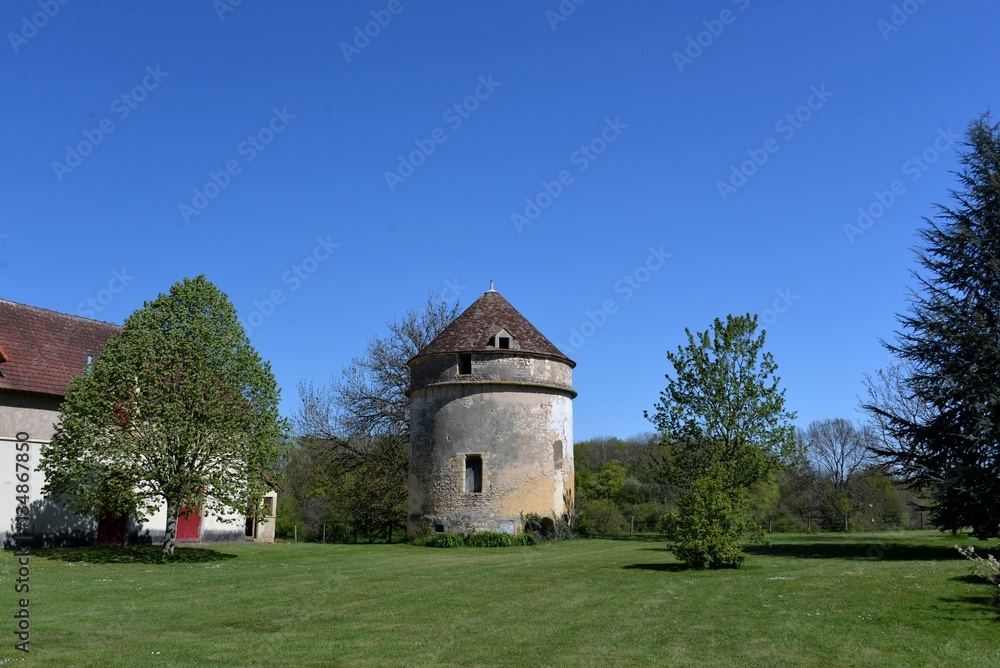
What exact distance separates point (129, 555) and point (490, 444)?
1238 centimetres

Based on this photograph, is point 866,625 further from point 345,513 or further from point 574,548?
point 345,513

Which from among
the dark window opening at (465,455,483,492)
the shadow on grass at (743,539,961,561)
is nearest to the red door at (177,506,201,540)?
the dark window opening at (465,455,483,492)

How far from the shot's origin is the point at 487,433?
29531 millimetres

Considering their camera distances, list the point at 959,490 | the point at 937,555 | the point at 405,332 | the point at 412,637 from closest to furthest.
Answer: the point at 412,637
the point at 959,490
the point at 937,555
the point at 405,332

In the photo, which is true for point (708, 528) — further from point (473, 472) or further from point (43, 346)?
point (43, 346)

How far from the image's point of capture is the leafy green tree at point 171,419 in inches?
837

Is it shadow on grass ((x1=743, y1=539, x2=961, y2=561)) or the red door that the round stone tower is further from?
the red door

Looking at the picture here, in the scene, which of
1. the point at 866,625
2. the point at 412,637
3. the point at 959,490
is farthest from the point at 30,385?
the point at 959,490

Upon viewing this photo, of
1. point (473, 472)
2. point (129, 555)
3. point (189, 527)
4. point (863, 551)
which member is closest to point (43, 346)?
point (189, 527)

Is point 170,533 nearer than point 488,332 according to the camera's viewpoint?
Yes

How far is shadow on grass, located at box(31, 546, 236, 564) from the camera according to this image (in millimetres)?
22156

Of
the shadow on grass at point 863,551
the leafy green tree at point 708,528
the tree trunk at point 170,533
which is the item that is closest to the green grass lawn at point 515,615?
the leafy green tree at point 708,528

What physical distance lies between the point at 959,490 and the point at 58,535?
26.7 metres

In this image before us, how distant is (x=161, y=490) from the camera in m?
22.1
